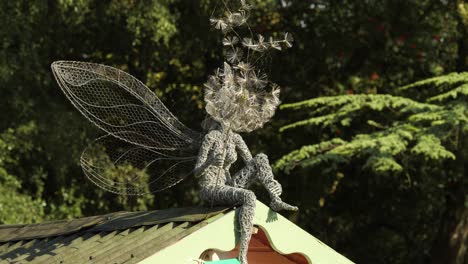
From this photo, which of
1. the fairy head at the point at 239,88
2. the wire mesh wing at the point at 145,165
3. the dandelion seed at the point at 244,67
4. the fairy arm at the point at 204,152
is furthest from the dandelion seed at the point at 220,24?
the wire mesh wing at the point at 145,165

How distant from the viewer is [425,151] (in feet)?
38.5

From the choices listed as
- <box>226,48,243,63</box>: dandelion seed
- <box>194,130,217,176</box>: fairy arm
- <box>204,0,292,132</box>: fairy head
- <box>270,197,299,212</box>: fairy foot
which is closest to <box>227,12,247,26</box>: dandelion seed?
<box>204,0,292,132</box>: fairy head

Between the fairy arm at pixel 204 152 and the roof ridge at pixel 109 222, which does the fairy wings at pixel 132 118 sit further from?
the fairy arm at pixel 204 152

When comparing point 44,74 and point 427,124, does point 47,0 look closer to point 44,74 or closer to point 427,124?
point 44,74

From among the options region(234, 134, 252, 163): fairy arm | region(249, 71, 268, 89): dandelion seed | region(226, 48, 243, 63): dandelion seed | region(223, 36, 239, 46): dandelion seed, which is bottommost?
region(234, 134, 252, 163): fairy arm

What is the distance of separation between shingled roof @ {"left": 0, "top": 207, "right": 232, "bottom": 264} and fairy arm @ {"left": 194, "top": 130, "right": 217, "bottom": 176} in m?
0.26

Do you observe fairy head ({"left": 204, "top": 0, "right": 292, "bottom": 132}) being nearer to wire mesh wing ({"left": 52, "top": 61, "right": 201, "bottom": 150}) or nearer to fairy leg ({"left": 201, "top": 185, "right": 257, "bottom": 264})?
fairy leg ({"left": 201, "top": 185, "right": 257, "bottom": 264})

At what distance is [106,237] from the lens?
6.59 m

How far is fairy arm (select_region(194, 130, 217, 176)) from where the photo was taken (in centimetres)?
641

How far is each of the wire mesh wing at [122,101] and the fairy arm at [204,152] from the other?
45cm

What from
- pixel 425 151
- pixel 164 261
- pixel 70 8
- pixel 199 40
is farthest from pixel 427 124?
pixel 164 261

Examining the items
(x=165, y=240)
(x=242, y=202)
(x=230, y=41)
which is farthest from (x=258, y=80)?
(x=165, y=240)

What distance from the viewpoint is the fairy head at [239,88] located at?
6148 mm

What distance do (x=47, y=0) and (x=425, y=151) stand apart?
581cm
